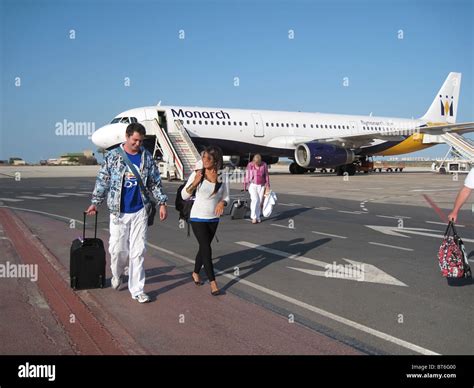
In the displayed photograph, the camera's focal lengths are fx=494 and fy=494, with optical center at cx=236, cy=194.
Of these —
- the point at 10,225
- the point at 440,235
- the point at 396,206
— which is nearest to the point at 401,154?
the point at 396,206

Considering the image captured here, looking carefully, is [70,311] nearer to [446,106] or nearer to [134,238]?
[134,238]

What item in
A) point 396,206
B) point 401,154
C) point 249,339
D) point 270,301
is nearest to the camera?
point 249,339

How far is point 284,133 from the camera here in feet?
110

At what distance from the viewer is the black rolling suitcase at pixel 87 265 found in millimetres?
5816

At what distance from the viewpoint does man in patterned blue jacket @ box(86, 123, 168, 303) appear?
5574mm

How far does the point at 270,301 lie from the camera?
5574 mm

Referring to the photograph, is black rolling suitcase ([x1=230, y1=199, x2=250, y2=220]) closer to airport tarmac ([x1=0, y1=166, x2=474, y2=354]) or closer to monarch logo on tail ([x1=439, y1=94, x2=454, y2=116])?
airport tarmac ([x1=0, y1=166, x2=474, y2=354])

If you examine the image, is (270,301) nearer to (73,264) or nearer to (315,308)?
(315,308)

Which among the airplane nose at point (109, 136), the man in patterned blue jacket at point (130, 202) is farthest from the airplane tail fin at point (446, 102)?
the man in patterned blue jacket at point (130, 202)

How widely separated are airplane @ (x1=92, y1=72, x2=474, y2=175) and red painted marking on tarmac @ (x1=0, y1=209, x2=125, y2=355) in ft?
69.1

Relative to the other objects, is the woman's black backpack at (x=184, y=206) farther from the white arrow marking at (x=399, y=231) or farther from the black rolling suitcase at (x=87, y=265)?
the white arrow marking at (x=399, y=231)

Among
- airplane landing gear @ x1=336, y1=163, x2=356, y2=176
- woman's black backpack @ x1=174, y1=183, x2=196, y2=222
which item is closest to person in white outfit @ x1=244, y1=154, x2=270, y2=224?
woman's black backpack @ x1=174, y1=183, x2=196, y2=222
